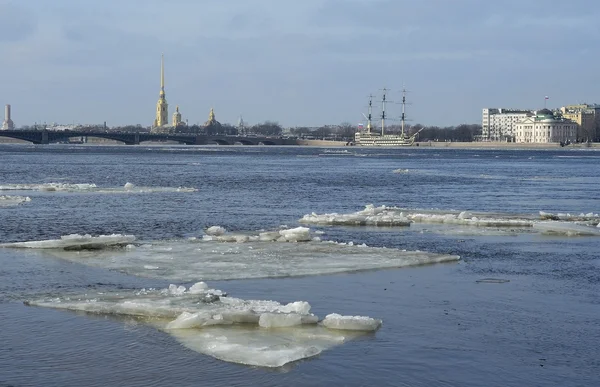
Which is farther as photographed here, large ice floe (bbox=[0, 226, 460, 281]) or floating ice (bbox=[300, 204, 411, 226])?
floating ice (bbox=[300, 204, 411, 226])

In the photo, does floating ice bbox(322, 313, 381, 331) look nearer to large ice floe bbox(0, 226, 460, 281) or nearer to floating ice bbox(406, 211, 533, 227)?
large ice floe bbox(0, 226, 460, 281)

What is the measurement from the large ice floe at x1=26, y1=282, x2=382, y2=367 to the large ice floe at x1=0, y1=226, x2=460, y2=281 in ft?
7.44

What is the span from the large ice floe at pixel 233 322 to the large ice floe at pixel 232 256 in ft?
7.44

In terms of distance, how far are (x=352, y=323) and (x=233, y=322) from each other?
1.67m

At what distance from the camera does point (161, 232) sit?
79.3ft

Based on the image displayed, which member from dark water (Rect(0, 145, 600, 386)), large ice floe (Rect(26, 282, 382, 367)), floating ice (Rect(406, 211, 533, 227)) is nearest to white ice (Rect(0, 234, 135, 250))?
dark water (Rect(0, 145, 600, 386))

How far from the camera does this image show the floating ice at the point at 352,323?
1248cm

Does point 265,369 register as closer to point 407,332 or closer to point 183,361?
point 183,361

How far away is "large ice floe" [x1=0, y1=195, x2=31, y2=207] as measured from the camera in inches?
1263

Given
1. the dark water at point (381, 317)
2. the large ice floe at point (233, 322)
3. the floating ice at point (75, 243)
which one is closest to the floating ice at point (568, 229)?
the dark water at point (381, 317)

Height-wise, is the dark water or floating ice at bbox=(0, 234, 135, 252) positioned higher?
floating ice at bbox=(0, 234, 135, 252)

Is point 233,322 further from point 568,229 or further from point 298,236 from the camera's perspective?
point 568,229

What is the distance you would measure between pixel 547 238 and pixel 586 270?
5367mm

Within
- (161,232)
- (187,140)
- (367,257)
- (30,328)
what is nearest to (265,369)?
(30,328)
